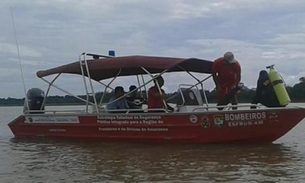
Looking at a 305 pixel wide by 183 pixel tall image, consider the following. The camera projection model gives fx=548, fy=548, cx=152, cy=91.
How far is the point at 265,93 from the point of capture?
1204 centimetres

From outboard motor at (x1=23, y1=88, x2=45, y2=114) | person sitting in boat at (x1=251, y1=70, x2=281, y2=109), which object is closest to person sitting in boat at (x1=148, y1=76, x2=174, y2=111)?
person sitting in boat at (x1=251, y1=70, x2=281, y2=109)

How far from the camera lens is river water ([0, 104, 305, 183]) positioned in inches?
311

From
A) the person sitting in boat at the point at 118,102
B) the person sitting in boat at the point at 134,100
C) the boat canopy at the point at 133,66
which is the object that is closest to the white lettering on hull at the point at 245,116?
the boat canopy at the point at 133,66

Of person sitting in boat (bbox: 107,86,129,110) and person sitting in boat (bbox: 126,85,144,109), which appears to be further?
person sitting in boat (bbox: 126,85,144,109)

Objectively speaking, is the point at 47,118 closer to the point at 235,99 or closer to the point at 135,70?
the point at 135,70

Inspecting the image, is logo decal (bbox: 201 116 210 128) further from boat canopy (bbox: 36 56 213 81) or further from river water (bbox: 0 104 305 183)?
boat canopy (bbox: 36 56 213 81)

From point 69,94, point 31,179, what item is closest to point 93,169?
point 31,179

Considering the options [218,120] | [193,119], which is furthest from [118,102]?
[218,120]

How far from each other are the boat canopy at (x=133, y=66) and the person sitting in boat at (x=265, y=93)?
1543 millimetres

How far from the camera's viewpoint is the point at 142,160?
991 cm

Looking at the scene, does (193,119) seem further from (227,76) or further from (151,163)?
(151,163)

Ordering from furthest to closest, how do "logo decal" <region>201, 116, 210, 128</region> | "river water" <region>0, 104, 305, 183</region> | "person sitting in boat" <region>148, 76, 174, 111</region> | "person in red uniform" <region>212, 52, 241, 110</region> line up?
"person sitting in boat" <region>148, 76, 174, 111</region> → "person in red uniform" <region>212, 52, 241, 110</region> → "logo decal" <region>201, 116, 210, 128</region> → "river water" <region>0, 104, 305, 183</region>

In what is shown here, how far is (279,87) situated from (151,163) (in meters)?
3.93

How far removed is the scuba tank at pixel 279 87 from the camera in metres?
11.8
